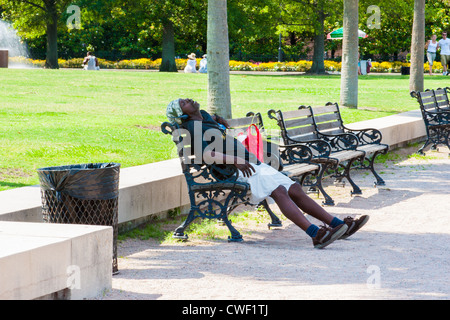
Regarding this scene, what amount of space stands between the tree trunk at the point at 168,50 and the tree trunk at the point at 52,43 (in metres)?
5.37

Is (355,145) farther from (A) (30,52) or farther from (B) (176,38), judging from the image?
(A) (30,52)

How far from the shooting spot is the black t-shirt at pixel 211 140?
685 centimetres

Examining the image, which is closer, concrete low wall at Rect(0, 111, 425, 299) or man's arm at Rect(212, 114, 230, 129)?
concrete low wall at Rect(0, 111, 425, 299)

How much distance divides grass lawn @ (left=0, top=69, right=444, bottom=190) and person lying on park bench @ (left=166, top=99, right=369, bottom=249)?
5.83 feet

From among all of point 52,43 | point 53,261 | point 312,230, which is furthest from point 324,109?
point 52,43

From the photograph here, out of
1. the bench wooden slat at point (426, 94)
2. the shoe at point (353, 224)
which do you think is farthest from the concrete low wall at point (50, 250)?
the bench wooden slat at point (426, 94)

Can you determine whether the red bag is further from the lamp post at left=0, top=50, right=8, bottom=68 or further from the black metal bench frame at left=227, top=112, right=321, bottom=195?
the lamp post at left=0, top=50, right=8, bottom=68

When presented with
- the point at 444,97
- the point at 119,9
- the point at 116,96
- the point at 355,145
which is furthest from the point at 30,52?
the point at 355,145

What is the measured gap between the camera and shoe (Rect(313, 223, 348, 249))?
645cm

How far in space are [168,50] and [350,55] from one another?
2247 cm

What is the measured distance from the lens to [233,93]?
1975 centimetres

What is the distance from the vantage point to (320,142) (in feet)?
29.1

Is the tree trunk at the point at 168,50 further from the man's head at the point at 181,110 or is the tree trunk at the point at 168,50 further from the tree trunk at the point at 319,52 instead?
the man's head at the point at 181,110

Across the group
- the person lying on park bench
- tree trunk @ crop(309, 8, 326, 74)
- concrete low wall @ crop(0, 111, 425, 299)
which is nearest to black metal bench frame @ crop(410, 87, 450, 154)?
the person lying on park bench
